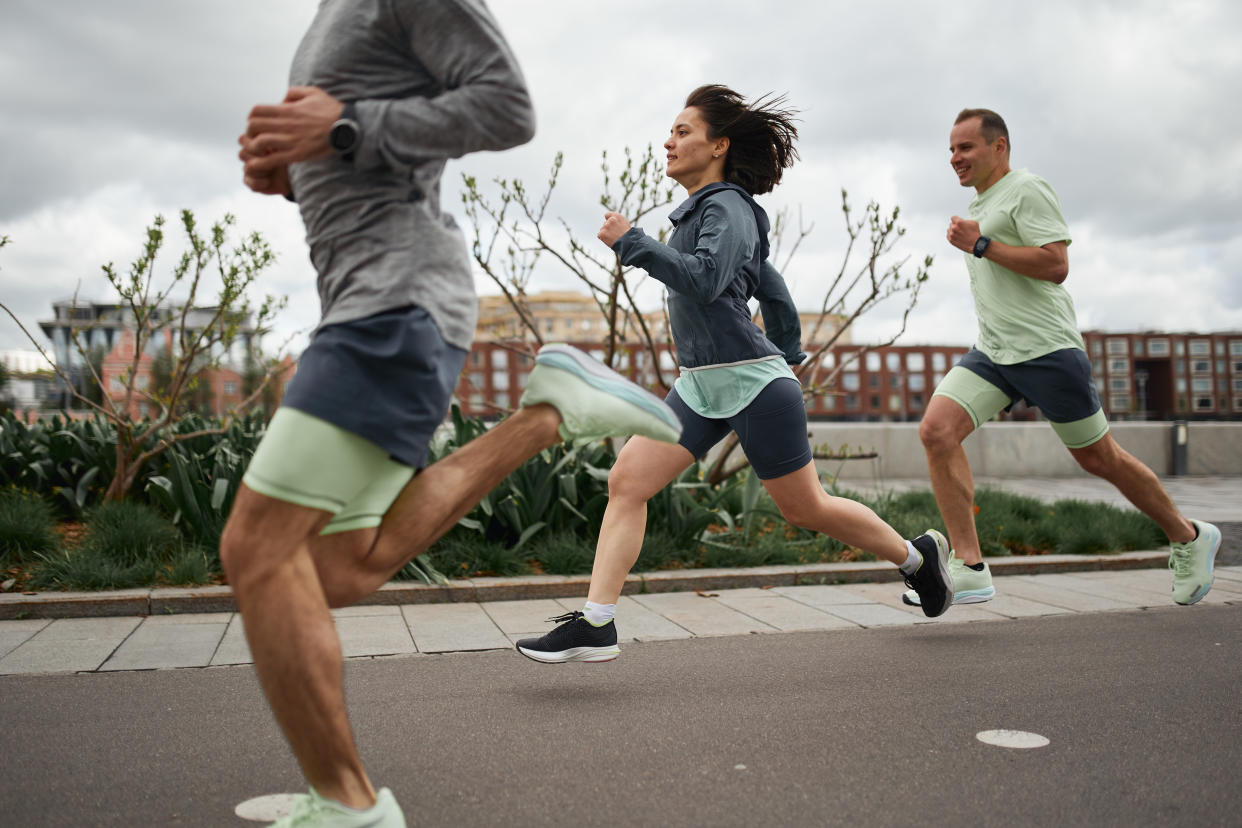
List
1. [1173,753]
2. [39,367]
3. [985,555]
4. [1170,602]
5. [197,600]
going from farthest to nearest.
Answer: [39,367] < [985,555] < [1170,602] < [197,600] < [1173,753]

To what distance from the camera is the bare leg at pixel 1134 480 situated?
4125mm

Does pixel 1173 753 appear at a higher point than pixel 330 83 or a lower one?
lower

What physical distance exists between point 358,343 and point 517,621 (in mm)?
2858

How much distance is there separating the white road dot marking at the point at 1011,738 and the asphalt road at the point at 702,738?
43 millimetres

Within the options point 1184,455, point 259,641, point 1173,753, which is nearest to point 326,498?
point 259,641

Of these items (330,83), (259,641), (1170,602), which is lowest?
(1170,602)

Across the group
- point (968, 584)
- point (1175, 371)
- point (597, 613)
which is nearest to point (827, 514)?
point (597, 613)

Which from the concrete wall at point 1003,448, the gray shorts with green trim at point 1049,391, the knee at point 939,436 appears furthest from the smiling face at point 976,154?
the concrete wall at point 1003,448

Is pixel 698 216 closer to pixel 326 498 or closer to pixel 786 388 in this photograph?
pixel 786 388

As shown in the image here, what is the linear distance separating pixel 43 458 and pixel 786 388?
20.0 ft

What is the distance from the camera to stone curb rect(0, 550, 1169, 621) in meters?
4.39

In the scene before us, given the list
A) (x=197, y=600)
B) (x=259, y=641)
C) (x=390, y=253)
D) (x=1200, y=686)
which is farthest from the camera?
(x=197, y=600)

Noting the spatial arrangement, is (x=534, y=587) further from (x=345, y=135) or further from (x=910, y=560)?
(x=345, y=135)

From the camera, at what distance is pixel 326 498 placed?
5.63 feet
